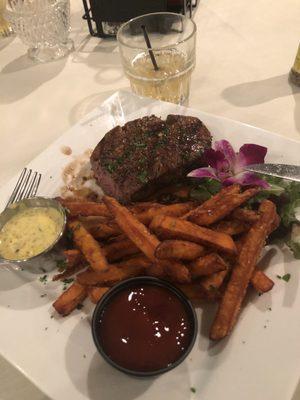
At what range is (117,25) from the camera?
13.9 feet

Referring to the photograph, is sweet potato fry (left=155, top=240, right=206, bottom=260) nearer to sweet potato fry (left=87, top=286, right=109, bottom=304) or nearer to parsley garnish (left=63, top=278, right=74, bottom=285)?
sweet potato fry (left=87, top=286, right=109, bottom=304)

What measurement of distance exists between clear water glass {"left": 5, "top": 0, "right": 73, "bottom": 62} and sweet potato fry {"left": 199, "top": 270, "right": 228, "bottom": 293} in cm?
324

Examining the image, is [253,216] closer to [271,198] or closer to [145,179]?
[271,198]

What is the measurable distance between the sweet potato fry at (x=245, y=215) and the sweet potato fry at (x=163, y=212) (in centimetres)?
28

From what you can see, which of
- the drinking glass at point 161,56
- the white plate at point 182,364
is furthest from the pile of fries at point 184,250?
the drinking glass at point 161,56

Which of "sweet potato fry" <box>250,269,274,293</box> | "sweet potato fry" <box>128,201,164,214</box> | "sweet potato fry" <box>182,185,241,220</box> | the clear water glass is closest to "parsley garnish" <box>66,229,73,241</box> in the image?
"sweet potato fry" <box>128,201,164,214</box>

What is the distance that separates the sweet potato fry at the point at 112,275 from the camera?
208 centimetres

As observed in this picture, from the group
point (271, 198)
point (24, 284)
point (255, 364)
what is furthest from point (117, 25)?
point (255, 364)

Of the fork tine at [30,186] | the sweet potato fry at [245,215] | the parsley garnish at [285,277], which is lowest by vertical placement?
the parsley garnish at [285,277]

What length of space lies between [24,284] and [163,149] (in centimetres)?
124

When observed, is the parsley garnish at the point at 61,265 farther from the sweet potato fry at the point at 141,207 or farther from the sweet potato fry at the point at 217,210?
the sweet potato fry at the point at 217,210

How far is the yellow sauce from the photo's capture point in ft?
7.39

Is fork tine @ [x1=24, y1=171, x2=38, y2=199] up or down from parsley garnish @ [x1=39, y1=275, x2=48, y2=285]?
up

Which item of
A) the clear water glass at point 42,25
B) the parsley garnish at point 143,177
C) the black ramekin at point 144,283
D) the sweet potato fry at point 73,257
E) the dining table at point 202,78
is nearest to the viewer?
the black ramekin at point 144,283
